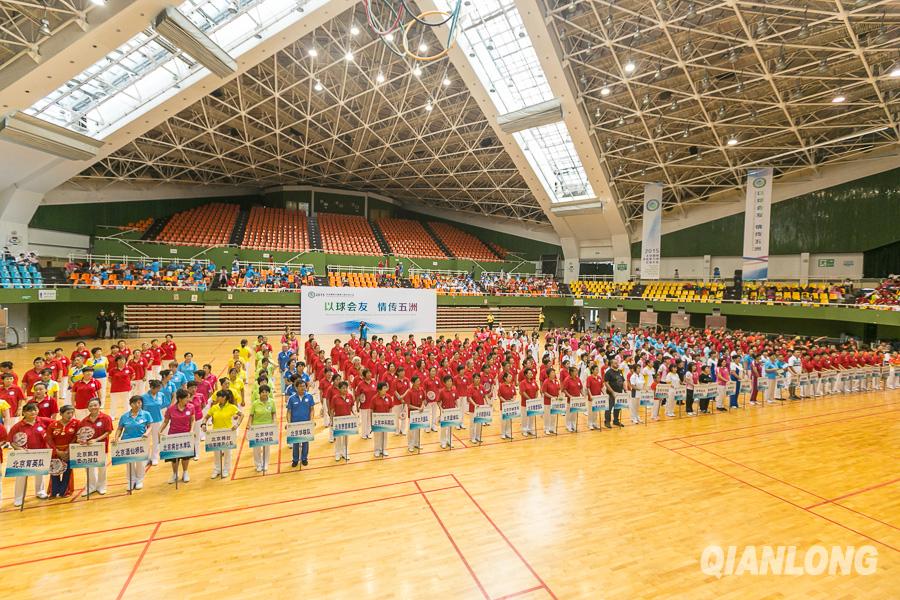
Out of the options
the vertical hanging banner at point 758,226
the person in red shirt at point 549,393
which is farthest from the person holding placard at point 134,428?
the vertical hanging banner at point 758,226

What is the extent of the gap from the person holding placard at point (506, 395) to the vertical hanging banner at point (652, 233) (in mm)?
19831

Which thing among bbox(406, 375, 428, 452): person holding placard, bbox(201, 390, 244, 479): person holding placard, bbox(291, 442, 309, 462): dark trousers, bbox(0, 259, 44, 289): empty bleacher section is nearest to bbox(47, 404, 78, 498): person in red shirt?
bbox(201, 390, 244, 479): person holding placard

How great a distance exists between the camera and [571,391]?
991cm

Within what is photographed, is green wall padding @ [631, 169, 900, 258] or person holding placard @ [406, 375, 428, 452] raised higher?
green wall padding @ [631, 169, 900, 258]

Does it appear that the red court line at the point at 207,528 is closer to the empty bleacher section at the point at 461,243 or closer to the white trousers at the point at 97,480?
the white trousers at the point at 97,480

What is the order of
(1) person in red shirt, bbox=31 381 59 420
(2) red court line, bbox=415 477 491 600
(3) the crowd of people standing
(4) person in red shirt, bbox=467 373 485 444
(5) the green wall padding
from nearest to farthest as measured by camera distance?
(2) red court line, bbox=415 477 491 600
(1) person in red shirt, bbox=31 381 59 420
(3) the crowd of people standing
(4) person in red shirt, bbox=467 373 485 444
(5) the green wall padding

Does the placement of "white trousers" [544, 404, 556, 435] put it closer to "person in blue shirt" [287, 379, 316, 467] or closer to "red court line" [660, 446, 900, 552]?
"red court line" [660, 446, 900, 552]

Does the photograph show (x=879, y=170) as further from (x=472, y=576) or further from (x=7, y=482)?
(x=7, y=482)

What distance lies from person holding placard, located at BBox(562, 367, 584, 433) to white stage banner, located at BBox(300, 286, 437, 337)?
1585cm

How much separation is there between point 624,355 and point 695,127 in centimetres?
1721

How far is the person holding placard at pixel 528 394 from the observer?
947cm

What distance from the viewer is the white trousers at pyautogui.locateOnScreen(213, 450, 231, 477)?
7.11 meters

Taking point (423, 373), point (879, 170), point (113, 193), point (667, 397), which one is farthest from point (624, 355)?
point (113, 193)

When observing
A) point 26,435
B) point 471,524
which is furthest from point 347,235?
point 471,524
